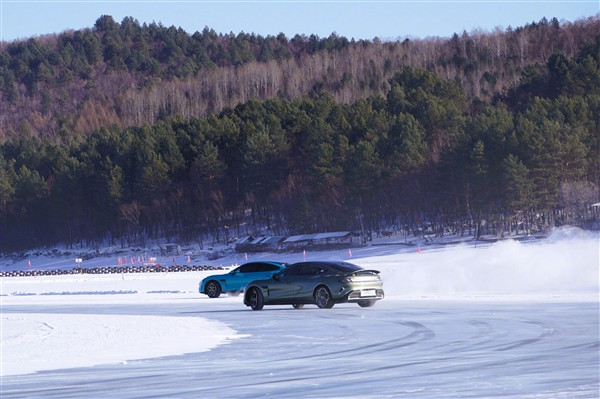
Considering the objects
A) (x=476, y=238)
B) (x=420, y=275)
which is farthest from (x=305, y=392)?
(x=476, y=238)

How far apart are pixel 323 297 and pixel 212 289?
9.27 meters

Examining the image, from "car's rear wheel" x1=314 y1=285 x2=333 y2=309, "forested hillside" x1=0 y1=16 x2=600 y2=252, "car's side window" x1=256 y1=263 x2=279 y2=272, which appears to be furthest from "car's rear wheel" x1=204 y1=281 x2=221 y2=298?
"forested hillside" x1=0 y1=16 x2=600 y2=252

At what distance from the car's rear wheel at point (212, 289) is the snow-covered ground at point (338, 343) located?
350 mm

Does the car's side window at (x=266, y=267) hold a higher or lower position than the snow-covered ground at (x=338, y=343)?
higher

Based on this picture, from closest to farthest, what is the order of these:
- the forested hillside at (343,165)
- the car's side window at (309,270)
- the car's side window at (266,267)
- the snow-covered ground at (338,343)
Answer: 1. the snow-covered ground at (338,343)
2. the car's side window at (309,270)
3. the car's side window at (266,267)
4. the forested hillside at (343,165)

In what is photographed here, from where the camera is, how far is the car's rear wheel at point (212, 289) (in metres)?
35.7

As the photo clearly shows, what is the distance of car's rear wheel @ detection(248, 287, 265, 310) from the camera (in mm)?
28250

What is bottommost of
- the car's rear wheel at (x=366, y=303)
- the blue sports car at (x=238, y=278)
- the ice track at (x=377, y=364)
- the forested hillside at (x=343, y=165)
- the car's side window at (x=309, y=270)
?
the car's rear wheel at (x=366, y=303)

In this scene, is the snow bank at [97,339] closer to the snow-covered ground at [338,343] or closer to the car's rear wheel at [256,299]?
the snow-covered ground at [338,343]

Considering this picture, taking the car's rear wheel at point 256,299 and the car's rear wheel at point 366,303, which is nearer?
the car's rear wheel at point 366,303

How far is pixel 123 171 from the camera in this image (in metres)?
123

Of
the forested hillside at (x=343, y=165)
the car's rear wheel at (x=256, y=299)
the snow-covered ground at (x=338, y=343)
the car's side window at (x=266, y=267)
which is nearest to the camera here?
the snow-covered ground at (x=338, y=343)

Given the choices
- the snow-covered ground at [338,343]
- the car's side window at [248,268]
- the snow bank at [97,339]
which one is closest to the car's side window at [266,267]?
the car's side window at [248,268]

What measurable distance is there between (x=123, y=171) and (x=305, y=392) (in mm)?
114279
